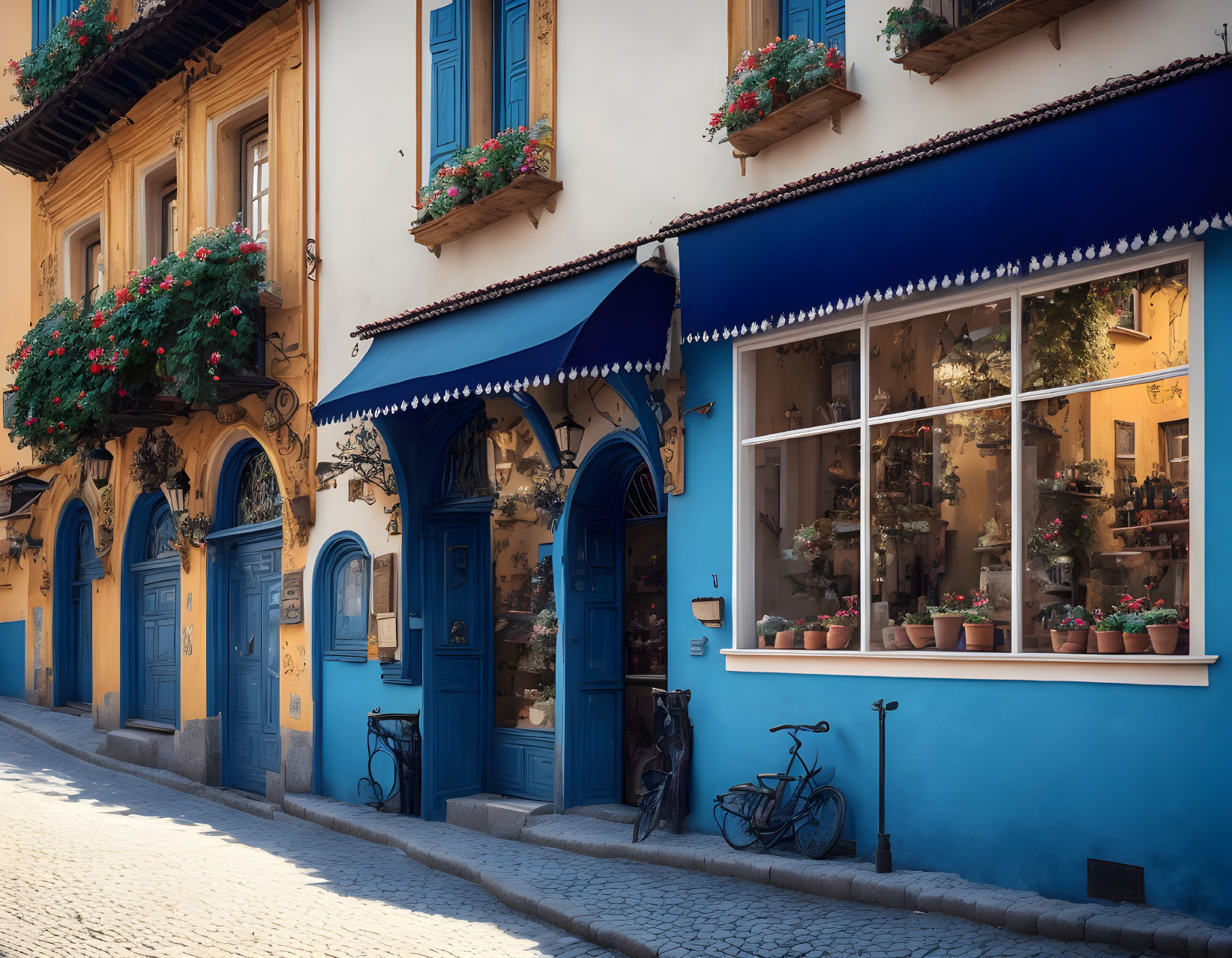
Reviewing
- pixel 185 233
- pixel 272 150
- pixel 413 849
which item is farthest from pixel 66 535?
pixel 413 849

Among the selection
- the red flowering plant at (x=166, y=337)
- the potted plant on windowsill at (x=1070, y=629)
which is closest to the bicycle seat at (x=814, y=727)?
the potted plant on windowsill at (x=1070, y=629)

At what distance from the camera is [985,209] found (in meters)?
6.96

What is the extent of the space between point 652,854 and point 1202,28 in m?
5.87

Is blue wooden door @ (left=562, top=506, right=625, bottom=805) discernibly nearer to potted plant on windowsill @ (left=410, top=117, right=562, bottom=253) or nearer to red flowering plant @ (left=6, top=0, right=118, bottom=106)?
potted plant on windowsill @ (left=410, top=117, right=562, bottom=253)

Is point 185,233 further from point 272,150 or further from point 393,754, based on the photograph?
point 393,754

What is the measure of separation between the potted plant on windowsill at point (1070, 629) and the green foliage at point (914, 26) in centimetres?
343

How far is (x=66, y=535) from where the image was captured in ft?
64.3

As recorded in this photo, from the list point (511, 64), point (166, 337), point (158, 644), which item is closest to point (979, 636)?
point (511, 64)

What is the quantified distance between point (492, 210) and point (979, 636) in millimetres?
5687

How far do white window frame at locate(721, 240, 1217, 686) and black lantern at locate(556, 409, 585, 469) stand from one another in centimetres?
182

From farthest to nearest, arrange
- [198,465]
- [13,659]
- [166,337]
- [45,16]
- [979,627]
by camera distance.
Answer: [13,659] → [45,16] → [198,465] → [166,337] → [979,627]

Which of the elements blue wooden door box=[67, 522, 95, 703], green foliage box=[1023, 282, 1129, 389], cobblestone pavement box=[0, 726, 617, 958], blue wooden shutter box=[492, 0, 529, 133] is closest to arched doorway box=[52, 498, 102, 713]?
blue wooden door box=[67, 522, 95, 703]

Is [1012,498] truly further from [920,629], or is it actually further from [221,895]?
[221,895]

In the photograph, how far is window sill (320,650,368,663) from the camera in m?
12.4
